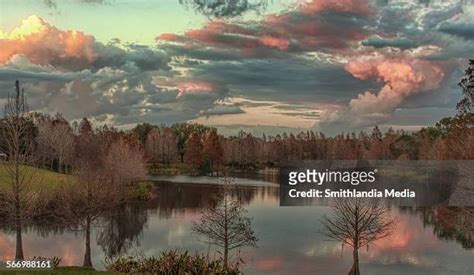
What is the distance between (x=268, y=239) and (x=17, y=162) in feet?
41.1

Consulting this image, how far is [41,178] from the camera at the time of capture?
31.8 meters

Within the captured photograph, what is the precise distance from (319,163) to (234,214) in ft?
16.4

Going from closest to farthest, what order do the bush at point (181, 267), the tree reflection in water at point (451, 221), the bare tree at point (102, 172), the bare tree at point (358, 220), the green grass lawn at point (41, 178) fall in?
the bush at point (181, 267) → the bare tree at point (358, 220) → the tree reflection in water at point (451, 221) → the green grass lawn at point (41, 178) → the bare tree at point (102, 172)

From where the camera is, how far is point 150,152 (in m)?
39.0

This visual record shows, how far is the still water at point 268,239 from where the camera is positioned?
27594 mm

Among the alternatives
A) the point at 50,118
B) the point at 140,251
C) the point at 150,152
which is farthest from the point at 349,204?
the point at 50,118

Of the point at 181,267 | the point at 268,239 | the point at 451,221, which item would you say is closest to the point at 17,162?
the point at 268,239

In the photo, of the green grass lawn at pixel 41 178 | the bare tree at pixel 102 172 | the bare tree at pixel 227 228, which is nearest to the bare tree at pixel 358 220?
the bare tree at pixel 227 228

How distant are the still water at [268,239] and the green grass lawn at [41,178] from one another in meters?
2.53

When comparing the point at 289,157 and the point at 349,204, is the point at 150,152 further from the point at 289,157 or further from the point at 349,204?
the point at 349,204

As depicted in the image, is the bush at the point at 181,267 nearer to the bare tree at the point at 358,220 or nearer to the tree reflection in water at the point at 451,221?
the bare tree at the point at 358,220

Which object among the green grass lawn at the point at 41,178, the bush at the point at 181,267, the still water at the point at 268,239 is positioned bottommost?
the still water at the point at 268,239

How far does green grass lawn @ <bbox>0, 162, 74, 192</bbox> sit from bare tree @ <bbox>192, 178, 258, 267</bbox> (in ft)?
27.1

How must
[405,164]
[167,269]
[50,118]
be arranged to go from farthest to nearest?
[50,118], [405,164], [167,269]
